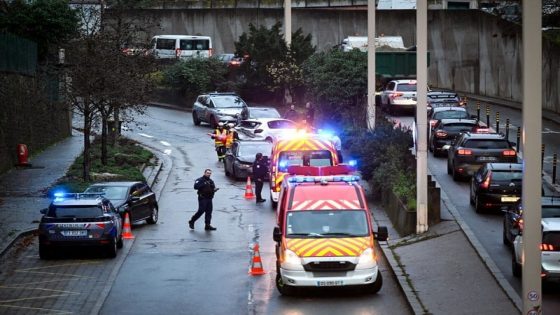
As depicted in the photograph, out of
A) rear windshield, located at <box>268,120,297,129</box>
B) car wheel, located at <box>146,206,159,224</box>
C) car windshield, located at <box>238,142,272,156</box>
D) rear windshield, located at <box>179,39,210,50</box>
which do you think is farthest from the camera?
rear windshield, located at <box>179,39,210,50</box>

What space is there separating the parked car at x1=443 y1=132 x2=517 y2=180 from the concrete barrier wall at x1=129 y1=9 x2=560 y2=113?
29366mm

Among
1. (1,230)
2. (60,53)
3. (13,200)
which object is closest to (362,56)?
(60,53)

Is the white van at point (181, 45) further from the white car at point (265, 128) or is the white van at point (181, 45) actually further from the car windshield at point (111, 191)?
the car windshield at point (111, 191)

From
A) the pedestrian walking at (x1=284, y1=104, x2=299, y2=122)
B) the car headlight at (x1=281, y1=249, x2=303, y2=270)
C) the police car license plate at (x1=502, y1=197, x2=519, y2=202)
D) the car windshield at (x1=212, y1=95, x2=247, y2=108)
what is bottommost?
the car headlight at (x1=281, y1=249, x2=303, y2=270)

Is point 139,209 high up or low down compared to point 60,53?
down

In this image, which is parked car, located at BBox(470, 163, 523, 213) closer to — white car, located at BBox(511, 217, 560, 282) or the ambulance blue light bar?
the ambulance blue light bar

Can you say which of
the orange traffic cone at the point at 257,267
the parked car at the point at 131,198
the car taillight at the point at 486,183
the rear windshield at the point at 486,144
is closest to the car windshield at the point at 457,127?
the rear windshield at the point at 486,144

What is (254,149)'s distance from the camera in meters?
40.5

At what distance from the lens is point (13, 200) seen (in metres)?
34.9

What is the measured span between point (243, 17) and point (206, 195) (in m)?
48.2

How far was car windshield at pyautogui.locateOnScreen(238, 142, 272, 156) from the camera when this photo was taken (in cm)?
4018

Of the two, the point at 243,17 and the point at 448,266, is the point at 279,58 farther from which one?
the point at 448,266

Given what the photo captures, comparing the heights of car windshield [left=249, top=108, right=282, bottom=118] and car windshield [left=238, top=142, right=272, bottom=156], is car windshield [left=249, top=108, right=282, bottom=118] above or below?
above

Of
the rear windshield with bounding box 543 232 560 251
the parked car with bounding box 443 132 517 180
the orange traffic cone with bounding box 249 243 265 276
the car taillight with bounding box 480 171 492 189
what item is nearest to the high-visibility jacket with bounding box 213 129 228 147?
the parked car with bounding box 443 132 517 180
